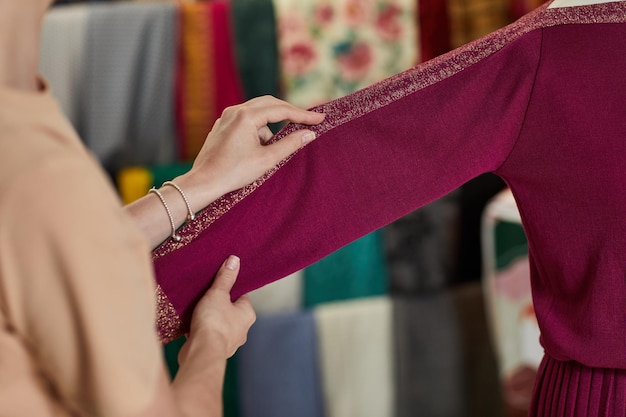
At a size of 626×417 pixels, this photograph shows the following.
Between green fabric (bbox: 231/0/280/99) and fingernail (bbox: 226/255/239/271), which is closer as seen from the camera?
fingernail (bbox: 226/255/239/271)

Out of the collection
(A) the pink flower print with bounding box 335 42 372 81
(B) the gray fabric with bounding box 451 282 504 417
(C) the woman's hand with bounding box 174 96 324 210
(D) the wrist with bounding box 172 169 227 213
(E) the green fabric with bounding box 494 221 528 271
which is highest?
(C) the woman's hand with bounding box 174 96 324 210

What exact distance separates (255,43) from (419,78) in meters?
1.04

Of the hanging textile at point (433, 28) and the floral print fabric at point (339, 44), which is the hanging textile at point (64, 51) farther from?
the hanging textile at point (433, 28)

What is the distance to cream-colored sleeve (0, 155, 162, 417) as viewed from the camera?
489 mm

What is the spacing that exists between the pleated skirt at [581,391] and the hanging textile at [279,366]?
1031 mm

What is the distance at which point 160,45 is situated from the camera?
1794 mm

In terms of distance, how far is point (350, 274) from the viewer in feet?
6.31

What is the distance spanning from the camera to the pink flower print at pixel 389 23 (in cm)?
188

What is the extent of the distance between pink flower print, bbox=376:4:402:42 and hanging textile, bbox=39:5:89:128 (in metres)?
0.63

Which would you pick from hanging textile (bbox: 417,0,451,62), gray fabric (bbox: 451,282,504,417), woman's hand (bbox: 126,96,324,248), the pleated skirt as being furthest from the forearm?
gray fabric (bbox: 451,282,504,417)

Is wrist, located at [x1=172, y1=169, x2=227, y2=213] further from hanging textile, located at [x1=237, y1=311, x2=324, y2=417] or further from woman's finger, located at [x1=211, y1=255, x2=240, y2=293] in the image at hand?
hanging textile, located at [x1=237, y1=311, x2=324, y2=417]

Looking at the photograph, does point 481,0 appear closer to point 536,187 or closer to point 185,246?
point 536,187

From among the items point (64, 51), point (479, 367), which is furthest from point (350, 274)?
point (64, 51)

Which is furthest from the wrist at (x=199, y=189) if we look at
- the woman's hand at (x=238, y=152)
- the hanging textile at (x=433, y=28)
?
the hanging textile at (x=433, y=28)
